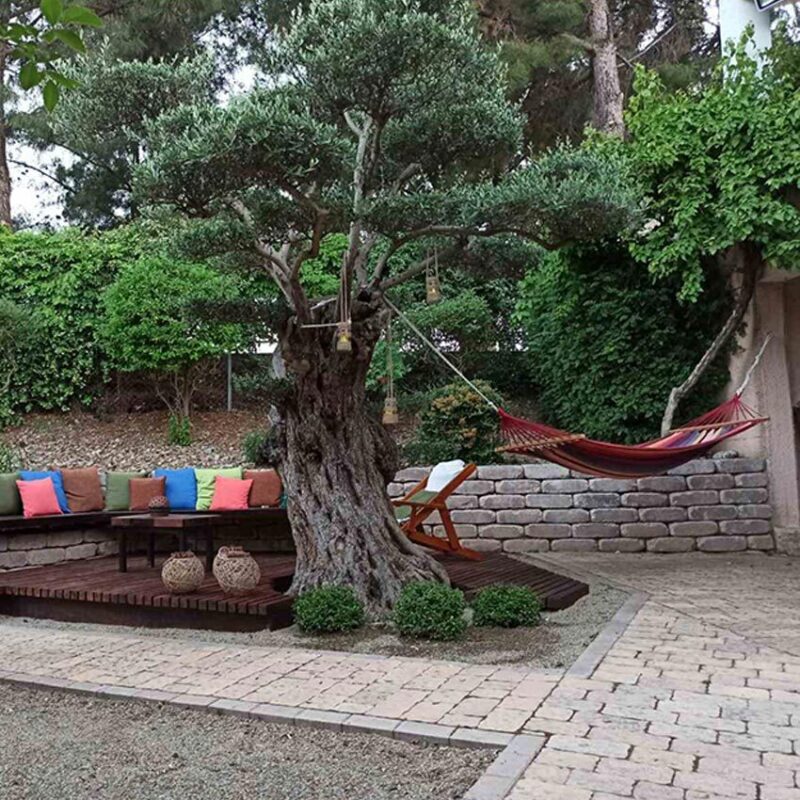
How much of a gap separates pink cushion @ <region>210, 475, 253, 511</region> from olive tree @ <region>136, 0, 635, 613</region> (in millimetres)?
2249

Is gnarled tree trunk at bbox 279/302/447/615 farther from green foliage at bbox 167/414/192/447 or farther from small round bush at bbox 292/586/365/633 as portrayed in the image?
green foliage at bbox 167/414/192/447

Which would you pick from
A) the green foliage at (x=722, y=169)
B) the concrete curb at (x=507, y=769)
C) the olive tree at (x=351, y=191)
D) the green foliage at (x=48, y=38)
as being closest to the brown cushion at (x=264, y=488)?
the olive tree at (x=351, y=191)

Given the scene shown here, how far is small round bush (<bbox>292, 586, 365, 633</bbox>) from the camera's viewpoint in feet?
13.9

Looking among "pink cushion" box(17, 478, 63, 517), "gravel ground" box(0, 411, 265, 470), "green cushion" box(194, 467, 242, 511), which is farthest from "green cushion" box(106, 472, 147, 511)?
"gravel ground" box(0, 411, 265, 470)

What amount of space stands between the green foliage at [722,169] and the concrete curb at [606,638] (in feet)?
10.4

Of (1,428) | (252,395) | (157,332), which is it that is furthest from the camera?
(1,428)

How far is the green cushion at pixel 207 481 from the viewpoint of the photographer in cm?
710

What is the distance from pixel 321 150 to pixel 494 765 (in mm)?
2831

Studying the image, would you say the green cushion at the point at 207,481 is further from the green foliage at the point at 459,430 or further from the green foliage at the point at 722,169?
the green foliage at the point at 722,169

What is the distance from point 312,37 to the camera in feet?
14.0

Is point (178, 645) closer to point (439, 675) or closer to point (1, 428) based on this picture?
point (439, 675)

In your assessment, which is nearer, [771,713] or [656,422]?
[771,713]

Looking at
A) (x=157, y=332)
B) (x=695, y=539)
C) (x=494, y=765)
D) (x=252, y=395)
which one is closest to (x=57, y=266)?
(x=157, y=332)

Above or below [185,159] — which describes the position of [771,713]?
below
